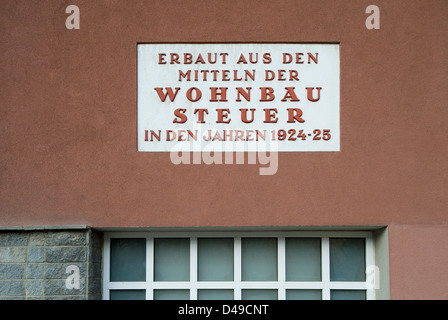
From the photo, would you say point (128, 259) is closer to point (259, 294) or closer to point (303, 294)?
point (259, 294)

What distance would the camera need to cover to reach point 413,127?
5.79 m

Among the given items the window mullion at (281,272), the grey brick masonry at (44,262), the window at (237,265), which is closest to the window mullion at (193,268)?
the window at (237,265)

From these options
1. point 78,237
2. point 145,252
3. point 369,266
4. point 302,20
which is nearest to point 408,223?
point 369,266

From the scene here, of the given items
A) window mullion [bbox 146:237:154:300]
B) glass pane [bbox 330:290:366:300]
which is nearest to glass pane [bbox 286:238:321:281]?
glass pane [bbox 330:290:366:300]

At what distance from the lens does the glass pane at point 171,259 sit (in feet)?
19.9

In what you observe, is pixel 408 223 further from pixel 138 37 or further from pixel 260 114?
pixel 138 37

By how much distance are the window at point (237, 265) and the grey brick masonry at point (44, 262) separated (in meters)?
0.43

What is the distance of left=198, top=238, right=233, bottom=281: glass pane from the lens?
6062 mm

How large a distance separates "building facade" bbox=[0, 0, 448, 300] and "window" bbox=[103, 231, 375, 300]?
2.0 inches

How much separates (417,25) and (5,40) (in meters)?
4.08

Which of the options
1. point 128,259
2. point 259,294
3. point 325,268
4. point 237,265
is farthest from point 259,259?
point 128,259

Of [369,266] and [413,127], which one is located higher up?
[413,127]

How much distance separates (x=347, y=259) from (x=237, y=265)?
113cm

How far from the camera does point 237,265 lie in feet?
19.8
